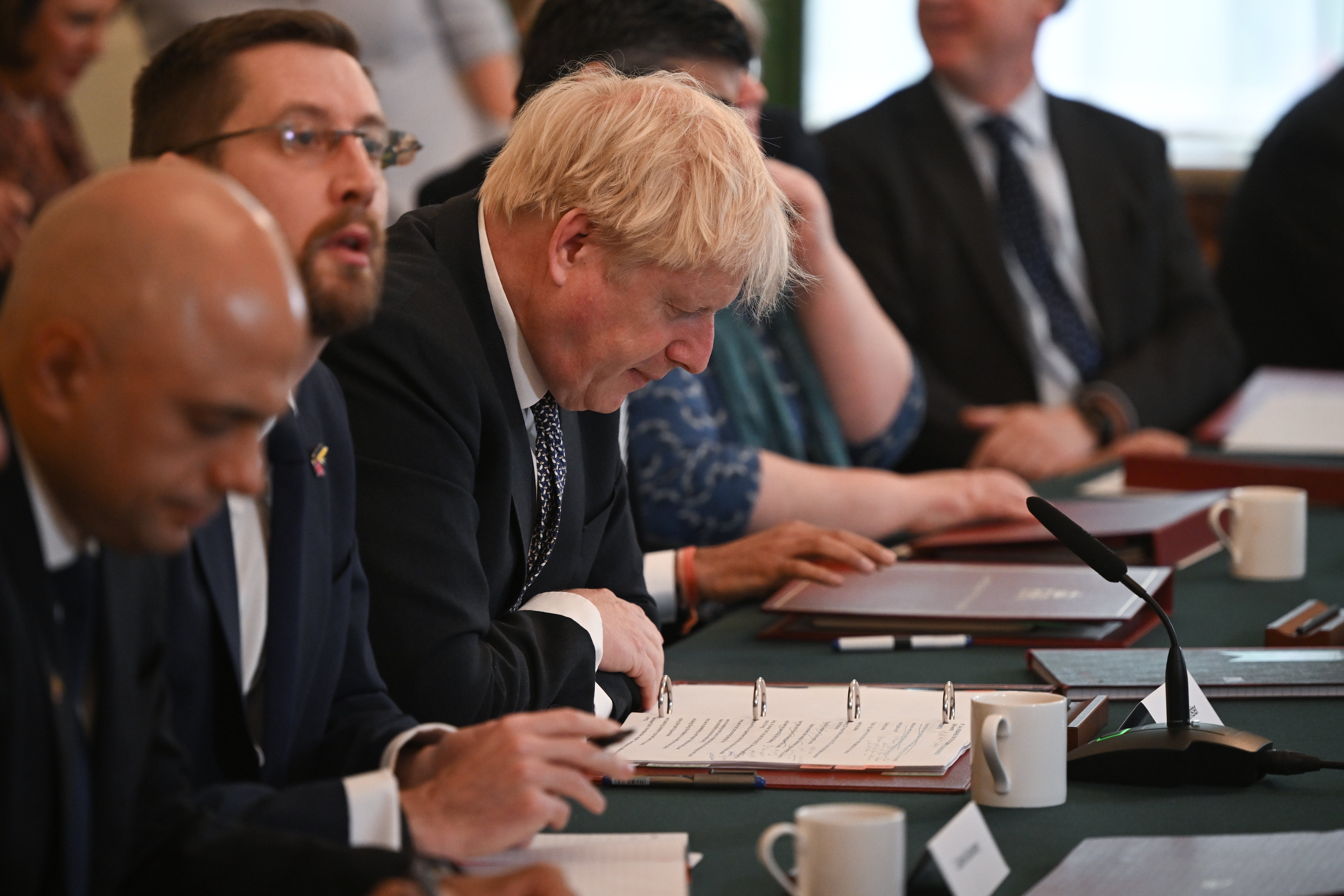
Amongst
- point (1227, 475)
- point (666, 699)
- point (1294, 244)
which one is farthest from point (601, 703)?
point (1294, 244)

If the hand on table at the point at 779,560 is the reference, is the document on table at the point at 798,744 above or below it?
above

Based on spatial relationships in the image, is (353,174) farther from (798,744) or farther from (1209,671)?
(1209,671)

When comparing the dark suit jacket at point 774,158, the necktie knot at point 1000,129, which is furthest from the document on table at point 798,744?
the necktie knot at point 1000,129

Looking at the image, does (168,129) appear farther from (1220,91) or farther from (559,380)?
(1220,91)

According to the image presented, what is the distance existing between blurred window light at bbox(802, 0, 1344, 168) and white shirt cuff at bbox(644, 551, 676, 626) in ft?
12.1

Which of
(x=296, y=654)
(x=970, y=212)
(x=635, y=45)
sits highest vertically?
(x=635, y=45)

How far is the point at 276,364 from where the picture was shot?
32.8 inches

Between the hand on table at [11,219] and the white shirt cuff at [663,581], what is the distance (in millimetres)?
1015

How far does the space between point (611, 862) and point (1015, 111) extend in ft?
9.73

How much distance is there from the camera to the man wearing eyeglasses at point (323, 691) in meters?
1.02

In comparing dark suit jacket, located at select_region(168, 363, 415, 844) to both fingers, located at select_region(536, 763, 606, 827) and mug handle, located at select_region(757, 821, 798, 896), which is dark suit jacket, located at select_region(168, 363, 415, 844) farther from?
mug handle, located at select_region(757, 821, 798, 896)

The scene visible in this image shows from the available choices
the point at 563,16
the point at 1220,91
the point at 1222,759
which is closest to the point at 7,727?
the point at 1222,759

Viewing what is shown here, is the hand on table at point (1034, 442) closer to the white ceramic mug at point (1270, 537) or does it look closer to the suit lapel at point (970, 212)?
the suit lapel at point (970, 212)

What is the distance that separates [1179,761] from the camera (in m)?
1.22
